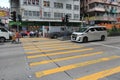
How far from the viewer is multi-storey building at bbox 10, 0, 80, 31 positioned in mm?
43812

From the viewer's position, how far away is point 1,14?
160 feet

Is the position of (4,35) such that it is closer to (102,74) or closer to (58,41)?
(58,41)

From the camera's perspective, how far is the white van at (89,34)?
2092 centimetres

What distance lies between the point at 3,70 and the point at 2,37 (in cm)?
1497

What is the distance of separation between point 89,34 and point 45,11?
87.0 ft

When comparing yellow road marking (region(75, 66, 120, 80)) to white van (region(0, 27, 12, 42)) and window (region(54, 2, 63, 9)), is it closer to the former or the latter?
white van (region(0, 27, 12, 42))

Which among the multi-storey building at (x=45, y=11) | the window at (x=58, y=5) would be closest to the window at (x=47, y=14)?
the multi-storey building at (x=45, y=11)

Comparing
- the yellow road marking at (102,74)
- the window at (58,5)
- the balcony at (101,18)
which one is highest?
the window at (58,5)

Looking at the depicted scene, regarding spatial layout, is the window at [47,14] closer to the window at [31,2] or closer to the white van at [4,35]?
the window at [31,2]

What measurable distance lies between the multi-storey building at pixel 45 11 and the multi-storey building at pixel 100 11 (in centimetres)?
560

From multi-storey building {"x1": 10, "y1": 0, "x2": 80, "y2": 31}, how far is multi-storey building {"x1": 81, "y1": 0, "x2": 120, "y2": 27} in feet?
18.4

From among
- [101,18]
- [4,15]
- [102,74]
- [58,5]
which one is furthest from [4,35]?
[101,18]

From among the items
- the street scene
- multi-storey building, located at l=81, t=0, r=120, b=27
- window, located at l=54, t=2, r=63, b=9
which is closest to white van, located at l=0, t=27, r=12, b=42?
the street scene

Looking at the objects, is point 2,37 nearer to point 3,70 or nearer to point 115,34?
point 3,70
